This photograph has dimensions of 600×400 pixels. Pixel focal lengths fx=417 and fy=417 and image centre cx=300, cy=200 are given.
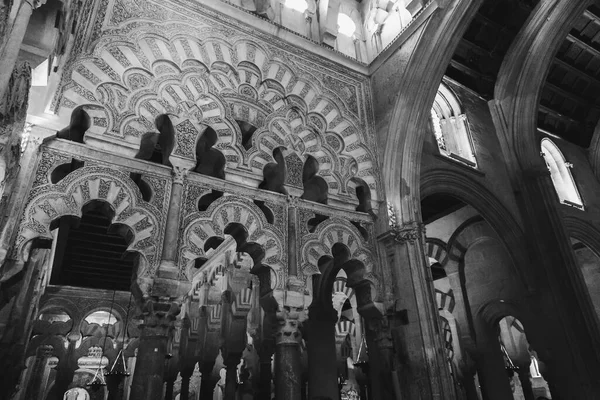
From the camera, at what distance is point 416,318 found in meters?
5.50

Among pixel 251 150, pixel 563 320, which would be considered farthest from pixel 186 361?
pixel 563 320

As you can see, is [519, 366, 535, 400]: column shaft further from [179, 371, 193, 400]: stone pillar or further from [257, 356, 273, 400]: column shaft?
[179, 371, 193, 400]: stone pillar

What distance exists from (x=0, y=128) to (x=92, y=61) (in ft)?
8.86

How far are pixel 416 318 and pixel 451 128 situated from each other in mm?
5302

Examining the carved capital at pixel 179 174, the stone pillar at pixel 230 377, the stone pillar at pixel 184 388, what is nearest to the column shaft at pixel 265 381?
the stone pillar at pixel 230 377

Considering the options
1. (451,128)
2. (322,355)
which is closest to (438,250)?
(451,128)

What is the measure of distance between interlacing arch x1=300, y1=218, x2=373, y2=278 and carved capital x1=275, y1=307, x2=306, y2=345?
546 mm

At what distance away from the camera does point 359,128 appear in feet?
22.9

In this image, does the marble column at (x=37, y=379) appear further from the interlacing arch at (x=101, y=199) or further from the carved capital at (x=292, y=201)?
the carved capital at (x=292, y=201)

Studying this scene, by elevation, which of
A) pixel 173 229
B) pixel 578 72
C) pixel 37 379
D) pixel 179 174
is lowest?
pixel 37 379

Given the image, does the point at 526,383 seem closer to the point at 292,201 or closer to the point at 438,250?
the point at 438,250

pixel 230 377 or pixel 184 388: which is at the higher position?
pixel 230 377

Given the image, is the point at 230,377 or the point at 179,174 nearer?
the point at 179,174

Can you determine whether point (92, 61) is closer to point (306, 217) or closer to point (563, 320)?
point (306, 217)
